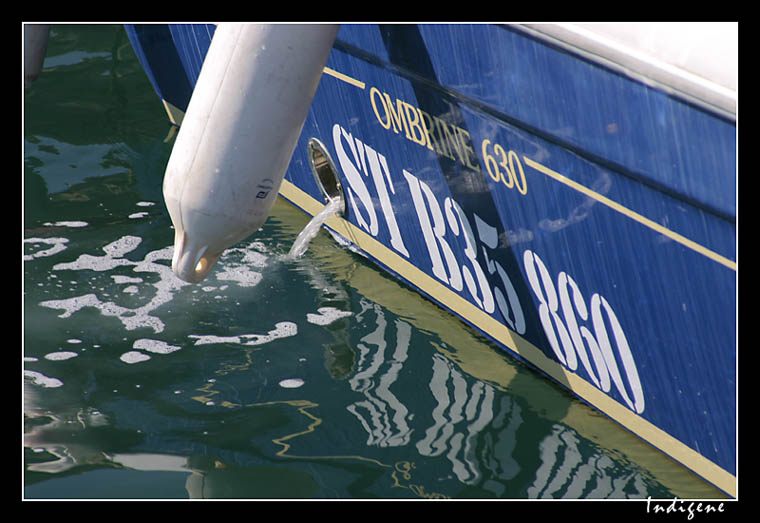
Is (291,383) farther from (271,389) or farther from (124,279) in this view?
(124,279)

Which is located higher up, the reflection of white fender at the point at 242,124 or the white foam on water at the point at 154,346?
the reflection of white fender at the point at 242,124

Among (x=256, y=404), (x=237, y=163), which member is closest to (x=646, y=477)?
(x=256, y=404)

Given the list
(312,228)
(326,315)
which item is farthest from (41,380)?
(312,228)

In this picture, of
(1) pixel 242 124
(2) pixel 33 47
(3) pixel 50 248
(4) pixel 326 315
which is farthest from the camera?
(2) pixel 33 47

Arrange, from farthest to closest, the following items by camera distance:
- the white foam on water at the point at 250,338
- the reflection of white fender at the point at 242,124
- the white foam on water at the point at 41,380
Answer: the white foam on water at the point at 250,338 → the white foam on water at the point at 41,380 → the reflection of white fender at the point at 242,124

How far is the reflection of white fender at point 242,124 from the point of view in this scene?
2.26m

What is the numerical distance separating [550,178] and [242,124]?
2.65ft

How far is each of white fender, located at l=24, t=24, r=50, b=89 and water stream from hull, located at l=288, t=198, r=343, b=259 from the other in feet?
4.68

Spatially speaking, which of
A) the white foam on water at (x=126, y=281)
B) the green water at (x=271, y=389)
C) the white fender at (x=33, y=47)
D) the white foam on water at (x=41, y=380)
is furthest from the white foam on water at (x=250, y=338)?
the white fender at (x=33, y=47)

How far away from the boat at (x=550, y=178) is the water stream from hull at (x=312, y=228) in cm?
46

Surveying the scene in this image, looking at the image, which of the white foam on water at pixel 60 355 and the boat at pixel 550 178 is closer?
the boat at pixel 550 178

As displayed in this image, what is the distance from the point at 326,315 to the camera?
3.09 m

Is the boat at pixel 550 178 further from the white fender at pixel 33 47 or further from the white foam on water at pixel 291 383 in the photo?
the white fender at pixel 33 47

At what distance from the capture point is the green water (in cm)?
235
